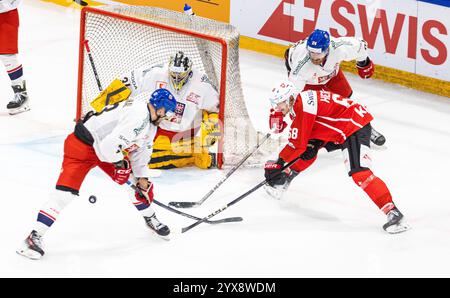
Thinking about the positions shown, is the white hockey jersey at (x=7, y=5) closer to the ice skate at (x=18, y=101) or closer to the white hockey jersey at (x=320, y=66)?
the ice skate at (x=18, y=101)

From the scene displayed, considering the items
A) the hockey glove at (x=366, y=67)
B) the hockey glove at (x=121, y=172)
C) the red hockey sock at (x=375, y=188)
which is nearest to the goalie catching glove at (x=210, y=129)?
the hockey glove at (x=366, y=67)

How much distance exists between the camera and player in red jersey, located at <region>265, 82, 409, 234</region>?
632 cm

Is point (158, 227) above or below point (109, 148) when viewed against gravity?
below

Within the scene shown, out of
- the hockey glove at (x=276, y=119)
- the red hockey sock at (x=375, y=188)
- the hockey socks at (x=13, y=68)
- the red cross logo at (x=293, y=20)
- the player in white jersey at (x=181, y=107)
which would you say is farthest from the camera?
the red cross logo at (x=293, y=20)

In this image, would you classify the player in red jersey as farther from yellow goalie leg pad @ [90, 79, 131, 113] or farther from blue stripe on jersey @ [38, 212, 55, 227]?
blue stripe on jersey @ [38, 212, 55, 227]

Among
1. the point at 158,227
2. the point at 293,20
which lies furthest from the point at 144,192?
the point at 293,20

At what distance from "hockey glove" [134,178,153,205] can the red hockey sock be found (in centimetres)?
118

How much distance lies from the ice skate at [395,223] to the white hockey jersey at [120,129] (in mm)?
1465

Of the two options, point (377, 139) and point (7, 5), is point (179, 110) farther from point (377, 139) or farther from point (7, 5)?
point (7, 5)

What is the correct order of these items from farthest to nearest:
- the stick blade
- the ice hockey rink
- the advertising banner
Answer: the advertising banner, the stick blade, the ice hockey rink

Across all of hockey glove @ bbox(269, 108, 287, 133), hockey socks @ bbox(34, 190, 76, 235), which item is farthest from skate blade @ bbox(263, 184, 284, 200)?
hockey socks @ bbox(34, 190, 76, 235)

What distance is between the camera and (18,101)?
816cm

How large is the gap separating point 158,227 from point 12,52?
2.46 meters

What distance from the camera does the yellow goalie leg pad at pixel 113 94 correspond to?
694cm
